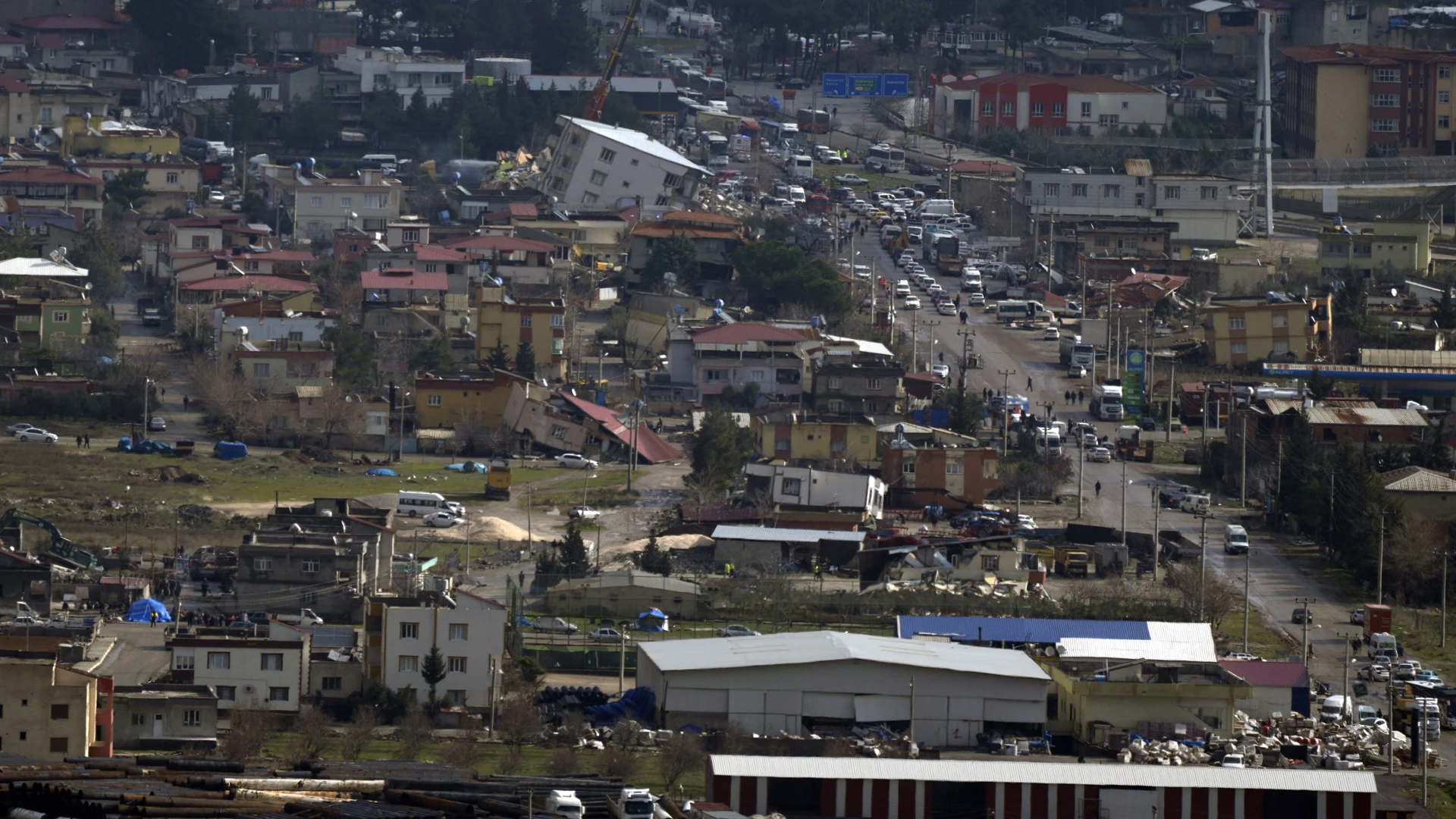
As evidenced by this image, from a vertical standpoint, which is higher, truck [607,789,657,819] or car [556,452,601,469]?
car [556,452,601,469]

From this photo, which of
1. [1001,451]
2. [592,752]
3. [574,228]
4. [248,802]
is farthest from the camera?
[574,228]

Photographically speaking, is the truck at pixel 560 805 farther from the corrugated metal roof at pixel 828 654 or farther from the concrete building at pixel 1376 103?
the concrete building at pixel 1376 103

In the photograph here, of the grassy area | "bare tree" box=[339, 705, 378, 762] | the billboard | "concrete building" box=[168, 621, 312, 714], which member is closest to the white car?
"concrete building" box=[168, 621, 312, 714]

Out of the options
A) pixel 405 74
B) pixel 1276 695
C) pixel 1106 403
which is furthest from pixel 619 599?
pixel 405 74

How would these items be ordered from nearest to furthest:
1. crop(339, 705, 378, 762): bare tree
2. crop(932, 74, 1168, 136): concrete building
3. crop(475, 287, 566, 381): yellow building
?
crop(339, 705, 378, 762): bare tree < crop(475, 287, 566, 381): yellow building < crop(932, 74, 1168, 136): concrete building

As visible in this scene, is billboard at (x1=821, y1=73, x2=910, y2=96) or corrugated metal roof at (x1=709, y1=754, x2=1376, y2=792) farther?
billboard at (x1=821, y1=73, x2=910, y2=96)

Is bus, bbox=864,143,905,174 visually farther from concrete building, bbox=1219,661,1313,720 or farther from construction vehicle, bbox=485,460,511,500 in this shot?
concrete building, bbox=1219,661,1313,720

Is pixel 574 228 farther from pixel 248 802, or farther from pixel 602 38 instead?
pixel 248 802

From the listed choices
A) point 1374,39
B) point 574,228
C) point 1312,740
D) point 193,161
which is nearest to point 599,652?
point 1312,740
